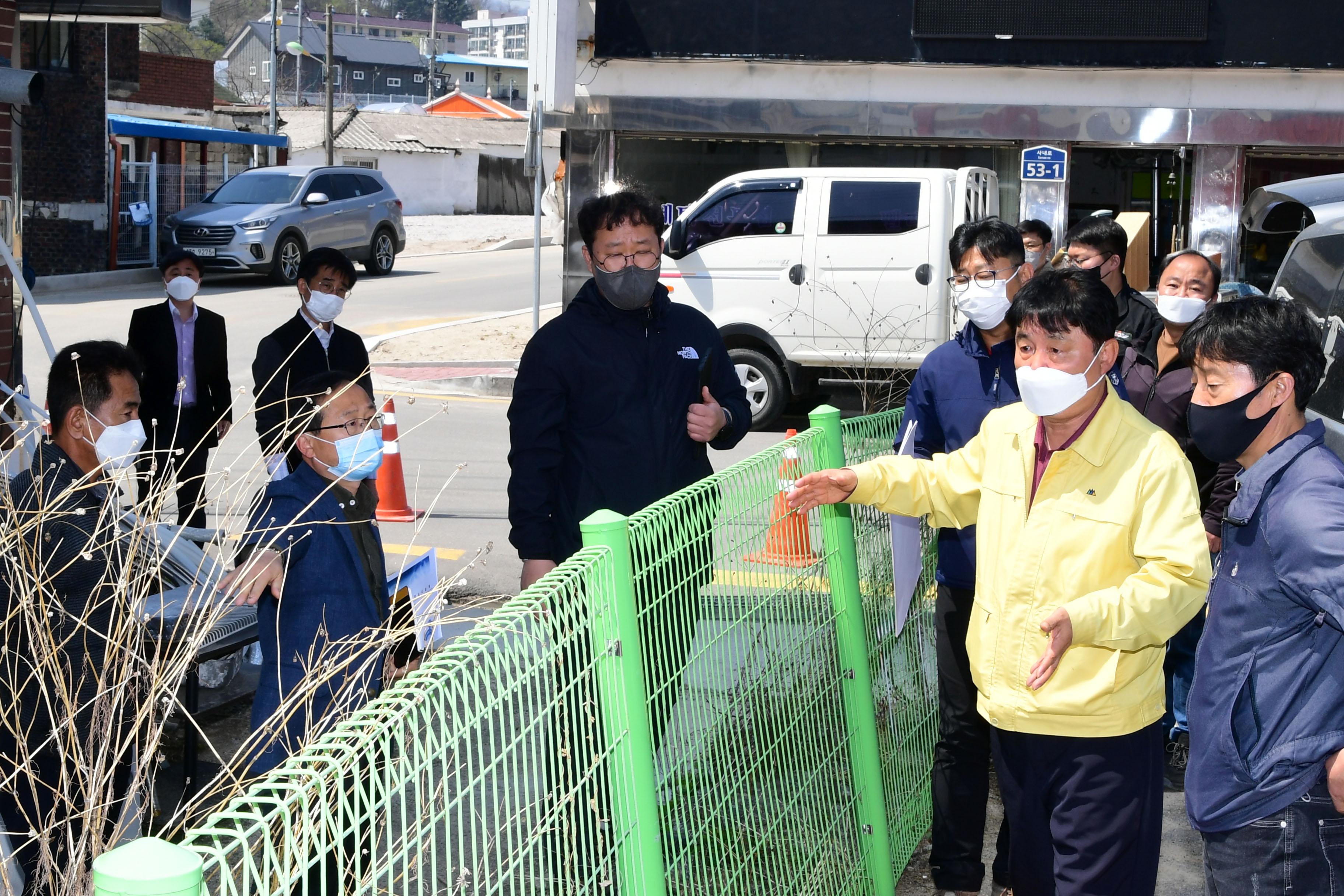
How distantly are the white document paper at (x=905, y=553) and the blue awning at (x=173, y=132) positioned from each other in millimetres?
24623

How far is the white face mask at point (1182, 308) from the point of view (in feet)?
17.4

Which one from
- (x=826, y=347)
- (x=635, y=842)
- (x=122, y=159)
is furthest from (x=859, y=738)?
(x=122, y=159)

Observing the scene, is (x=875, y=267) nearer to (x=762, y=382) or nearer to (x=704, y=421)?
(x=762, y=382)

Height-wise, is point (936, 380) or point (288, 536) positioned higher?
point (936, 380)

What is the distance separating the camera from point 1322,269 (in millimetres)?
5453

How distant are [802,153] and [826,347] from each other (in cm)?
452

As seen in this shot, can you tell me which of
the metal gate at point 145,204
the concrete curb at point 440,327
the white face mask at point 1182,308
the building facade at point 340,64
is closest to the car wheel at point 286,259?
the metal gate at point 145,204

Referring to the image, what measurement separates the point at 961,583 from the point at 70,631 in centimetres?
242

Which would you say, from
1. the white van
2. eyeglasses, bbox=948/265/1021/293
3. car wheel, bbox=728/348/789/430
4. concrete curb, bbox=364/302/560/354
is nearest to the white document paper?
eyeglasses, bbox=948/265/1021/293

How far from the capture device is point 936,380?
4180 mm

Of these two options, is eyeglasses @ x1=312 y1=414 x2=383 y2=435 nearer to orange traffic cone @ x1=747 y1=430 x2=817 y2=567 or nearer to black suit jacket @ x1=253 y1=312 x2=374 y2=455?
orange traffic cone @ x1=747 y1=430 x2=817 y2=567

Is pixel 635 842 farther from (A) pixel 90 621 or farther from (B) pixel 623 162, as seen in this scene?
(B) pixel 623 162

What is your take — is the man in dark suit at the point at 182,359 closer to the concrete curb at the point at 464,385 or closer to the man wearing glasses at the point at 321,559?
the man wearing glasses at the point at 321,559

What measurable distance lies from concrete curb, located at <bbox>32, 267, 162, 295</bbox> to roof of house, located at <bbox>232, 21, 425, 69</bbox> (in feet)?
260
